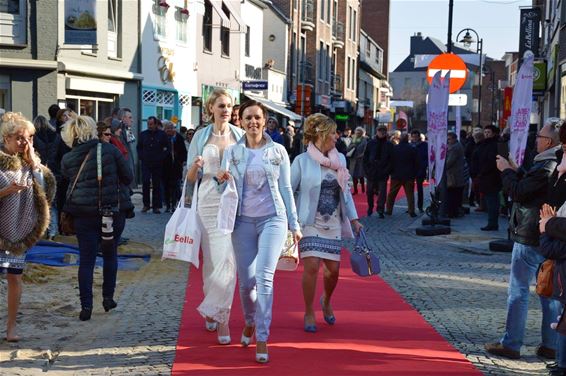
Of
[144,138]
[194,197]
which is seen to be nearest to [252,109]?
[194,197]

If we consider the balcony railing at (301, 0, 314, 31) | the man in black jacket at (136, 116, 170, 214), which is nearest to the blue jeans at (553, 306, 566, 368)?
the man in black jacket at (136, 116, 170, 214)

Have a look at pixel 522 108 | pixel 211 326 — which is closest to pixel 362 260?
pixel 211 326

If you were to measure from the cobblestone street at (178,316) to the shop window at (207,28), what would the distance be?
18.6m

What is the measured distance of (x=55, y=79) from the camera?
2172 centimetres

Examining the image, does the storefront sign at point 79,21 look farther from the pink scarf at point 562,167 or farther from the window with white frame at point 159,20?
the pink scarf at point 562,167

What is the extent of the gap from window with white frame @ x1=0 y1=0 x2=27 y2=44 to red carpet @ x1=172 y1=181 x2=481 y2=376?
14208 millimetres

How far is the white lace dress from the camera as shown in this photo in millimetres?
6895

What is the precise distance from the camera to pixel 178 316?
320 inches

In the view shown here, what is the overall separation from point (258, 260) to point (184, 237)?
0.66 metres

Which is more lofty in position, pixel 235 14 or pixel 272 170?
pixel 235 14

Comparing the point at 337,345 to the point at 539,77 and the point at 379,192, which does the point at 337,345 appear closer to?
the point at 379,192

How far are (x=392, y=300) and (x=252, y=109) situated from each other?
331cm

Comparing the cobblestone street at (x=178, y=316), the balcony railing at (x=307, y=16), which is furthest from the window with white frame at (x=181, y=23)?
the balcony railing at (x=307, y=16)

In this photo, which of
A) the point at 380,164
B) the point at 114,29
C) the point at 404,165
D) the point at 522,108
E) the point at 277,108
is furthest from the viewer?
the point at 277,108
